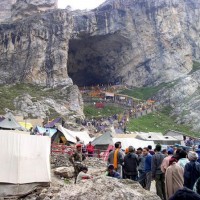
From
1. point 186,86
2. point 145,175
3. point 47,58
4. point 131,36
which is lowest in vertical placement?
point 145,175

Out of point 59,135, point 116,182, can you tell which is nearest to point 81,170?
point 116,182

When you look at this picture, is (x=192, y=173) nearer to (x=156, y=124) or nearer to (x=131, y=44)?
(x=156, y=124)

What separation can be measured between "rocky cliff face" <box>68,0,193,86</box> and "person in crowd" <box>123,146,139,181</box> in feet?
203

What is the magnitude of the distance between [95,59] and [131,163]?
224 ft

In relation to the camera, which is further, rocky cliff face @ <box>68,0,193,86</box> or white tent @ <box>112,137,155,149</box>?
rocky cliff face @ <box>68,0,193,86</box>

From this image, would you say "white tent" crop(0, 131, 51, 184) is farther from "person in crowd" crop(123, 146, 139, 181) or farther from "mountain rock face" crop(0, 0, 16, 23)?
"mountain rock face" crop(0, 0, 16, 23)

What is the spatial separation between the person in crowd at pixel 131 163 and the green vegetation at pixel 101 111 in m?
47.3

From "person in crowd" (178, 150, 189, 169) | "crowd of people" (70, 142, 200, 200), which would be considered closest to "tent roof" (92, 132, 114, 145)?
"crowd of people" (70, 142, 200, 200)

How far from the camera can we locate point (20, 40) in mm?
66312

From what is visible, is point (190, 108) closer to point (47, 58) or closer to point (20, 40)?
point (47, 58)

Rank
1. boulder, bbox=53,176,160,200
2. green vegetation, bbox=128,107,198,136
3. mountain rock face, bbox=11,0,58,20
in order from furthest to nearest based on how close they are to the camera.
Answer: mountain rock face, bbox=11,0,58,20 → green vegetation, bbox=128,107,198,136 → boulder, bbox=53,176,160,200

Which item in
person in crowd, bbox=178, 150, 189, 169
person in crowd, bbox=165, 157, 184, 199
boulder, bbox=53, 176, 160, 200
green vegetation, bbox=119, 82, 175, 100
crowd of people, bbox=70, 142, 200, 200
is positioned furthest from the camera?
green vegetation, bbox=119, 82, 175, 100

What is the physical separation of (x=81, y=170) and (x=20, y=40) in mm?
56525

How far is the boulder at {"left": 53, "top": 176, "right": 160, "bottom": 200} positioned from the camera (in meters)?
6.64
